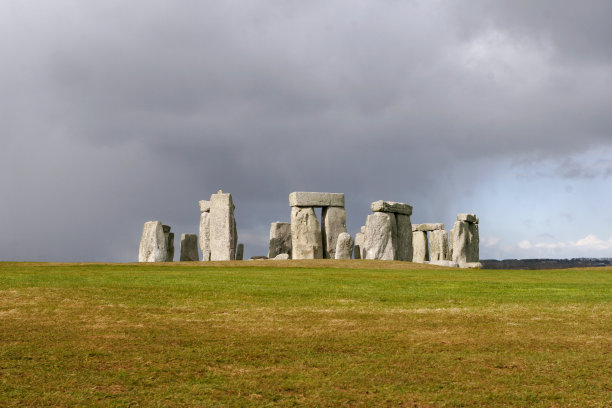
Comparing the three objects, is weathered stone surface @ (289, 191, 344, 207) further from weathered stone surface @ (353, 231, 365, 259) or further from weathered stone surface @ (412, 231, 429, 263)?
weathered stone surface @ (412, 231, 429, 263)

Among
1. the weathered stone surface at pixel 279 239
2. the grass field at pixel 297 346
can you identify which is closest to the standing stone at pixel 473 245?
the weathered stone surface at pixel 279 239

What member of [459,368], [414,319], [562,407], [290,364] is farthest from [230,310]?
[562,407]

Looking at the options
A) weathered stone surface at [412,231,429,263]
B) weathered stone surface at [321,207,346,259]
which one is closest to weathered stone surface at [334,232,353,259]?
weathered stone surface at [321,207,346,259]

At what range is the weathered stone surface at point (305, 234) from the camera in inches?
1076

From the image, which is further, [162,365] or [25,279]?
[25,279]

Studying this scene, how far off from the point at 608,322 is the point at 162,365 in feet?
23.1

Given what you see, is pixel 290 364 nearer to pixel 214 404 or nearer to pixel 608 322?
pixel 214 404

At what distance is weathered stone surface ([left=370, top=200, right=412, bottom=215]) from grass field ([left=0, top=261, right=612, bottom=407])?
516 inches

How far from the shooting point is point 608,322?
32.5 ft

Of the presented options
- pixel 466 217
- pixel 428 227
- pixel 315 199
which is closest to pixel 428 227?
pixel 428 227

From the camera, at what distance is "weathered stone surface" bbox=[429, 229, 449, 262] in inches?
1346

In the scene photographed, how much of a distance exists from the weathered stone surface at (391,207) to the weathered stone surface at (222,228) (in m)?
6.15

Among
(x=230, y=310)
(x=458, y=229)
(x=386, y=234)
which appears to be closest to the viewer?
(x=230, y=310)

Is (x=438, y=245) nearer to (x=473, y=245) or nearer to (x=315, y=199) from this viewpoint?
(x=473, y=245)
